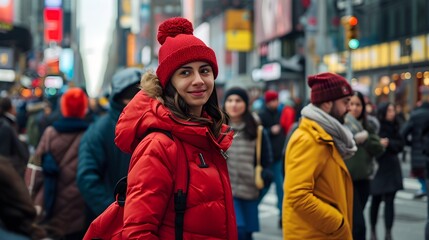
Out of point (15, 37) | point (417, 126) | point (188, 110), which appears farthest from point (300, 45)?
point (188, 110)

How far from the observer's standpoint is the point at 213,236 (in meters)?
3.36

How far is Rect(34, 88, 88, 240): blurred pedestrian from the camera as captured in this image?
6.85 m

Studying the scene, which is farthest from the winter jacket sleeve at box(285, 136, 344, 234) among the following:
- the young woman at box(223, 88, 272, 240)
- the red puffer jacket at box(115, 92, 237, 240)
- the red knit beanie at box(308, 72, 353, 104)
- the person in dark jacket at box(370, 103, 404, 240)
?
the person in dark jacket at box(370, 103, 404, 240)

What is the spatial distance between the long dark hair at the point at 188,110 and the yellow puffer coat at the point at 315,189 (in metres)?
1.46

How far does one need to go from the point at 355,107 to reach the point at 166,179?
5.23m

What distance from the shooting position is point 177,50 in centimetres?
347

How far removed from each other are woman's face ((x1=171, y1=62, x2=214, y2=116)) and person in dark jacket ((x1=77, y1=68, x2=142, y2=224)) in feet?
7.10

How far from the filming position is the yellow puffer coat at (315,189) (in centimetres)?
499

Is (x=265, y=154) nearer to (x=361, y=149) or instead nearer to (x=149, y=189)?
(x=361, y=149)

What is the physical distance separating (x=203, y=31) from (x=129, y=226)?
9294 cm

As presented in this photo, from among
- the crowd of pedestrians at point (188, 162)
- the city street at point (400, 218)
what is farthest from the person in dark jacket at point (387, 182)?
the city street at point (400, 218)

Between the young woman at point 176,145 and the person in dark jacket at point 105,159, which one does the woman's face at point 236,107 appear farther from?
the young woman at point 176,145

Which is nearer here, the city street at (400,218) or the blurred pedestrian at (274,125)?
the city street at (400,218)

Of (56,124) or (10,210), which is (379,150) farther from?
(10,210)
